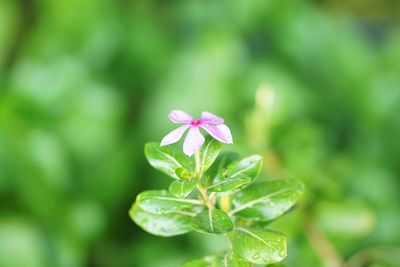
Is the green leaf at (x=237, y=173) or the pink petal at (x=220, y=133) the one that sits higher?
the pink petal at (x=220, y=133)

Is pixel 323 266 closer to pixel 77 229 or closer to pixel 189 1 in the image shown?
pixel 77 229

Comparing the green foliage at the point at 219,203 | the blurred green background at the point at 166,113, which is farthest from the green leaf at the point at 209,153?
the blurred green background at the point at 166,113

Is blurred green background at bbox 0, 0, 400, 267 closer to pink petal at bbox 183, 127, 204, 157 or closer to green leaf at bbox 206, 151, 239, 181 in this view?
green leaf at bbox 206, 151, 239, 181

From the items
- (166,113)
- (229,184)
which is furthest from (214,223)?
(166,113)

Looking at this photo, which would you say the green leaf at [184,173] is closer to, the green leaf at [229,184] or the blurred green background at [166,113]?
the green leaf at [229,184]

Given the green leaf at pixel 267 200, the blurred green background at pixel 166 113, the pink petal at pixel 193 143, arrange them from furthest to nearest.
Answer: the blurred green background at pixel 166 113 < the green leaf at pixel 267 200 < the pink petal at pixel 193 143

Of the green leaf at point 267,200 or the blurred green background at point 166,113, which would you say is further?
the blurred green background at point 166,113
